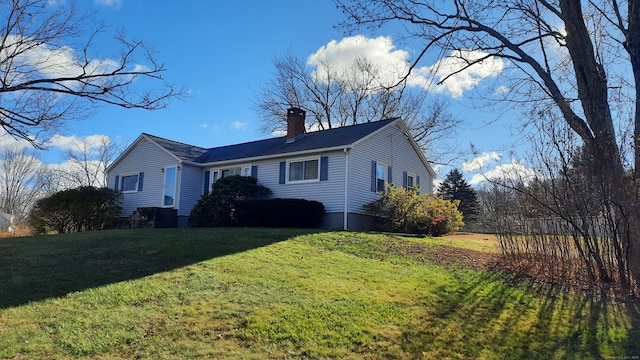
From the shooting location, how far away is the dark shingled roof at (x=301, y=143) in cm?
1683

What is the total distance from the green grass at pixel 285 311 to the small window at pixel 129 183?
13.4 metres

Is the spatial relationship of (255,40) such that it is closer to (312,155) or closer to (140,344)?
(312,155)

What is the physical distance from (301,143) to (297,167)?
1.37 m

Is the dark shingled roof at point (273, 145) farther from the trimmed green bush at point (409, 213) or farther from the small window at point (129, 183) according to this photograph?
the trimmed green bush at point (409, 213)

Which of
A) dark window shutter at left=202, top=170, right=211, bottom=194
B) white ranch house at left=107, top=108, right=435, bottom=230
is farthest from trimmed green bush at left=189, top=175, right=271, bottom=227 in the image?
dark window shutter at left=202, top=170, right=211, bottom=194

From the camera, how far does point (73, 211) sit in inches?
703

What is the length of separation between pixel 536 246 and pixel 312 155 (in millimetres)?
9842

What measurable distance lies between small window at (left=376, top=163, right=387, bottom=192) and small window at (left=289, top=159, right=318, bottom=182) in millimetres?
2683

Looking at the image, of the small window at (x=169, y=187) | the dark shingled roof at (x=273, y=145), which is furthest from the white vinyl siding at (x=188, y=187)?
the dark shingled roof at (x=273, y=145)

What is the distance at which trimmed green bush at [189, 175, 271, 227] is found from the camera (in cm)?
1612

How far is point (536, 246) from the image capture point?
8.36 meters

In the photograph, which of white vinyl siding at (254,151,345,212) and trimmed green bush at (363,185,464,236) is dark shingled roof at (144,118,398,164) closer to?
white vinyl siding at (254,151,345,212)

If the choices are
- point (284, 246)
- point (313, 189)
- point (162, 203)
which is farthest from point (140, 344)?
point (162, 203)

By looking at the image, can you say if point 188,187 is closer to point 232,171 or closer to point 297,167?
point 232,171
